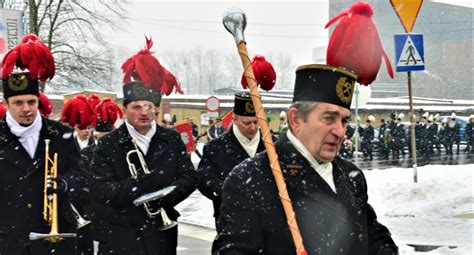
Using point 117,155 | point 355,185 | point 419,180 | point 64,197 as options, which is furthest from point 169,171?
point 419,180

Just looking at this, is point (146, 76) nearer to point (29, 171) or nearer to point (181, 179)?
point (181, 179)

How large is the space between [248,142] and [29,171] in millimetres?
1957

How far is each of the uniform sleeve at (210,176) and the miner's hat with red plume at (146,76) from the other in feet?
2.15

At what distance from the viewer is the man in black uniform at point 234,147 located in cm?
663

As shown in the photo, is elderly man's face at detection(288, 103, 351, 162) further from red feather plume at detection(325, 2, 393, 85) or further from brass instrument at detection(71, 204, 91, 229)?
brass instrument at detection(71, 204, 91, 229)

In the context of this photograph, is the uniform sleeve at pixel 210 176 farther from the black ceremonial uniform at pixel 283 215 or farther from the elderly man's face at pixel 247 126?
the black ceremonial uniform at pixel 283 215

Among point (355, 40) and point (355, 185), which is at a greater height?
point (355, 40)

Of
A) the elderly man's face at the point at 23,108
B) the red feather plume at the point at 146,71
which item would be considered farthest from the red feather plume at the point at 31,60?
the red feather plume at the point at 146,71

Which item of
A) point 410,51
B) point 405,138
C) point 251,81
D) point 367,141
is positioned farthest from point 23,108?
point 405,138

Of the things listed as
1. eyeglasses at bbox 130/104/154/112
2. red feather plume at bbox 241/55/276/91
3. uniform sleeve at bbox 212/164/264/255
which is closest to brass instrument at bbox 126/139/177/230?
eyeglasses at bbox 130/104/154/112

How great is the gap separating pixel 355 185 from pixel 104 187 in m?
2.70

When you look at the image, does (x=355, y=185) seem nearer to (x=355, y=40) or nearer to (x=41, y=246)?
(x=355, y=40)

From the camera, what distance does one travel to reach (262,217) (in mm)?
3111

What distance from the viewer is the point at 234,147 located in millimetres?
6676
